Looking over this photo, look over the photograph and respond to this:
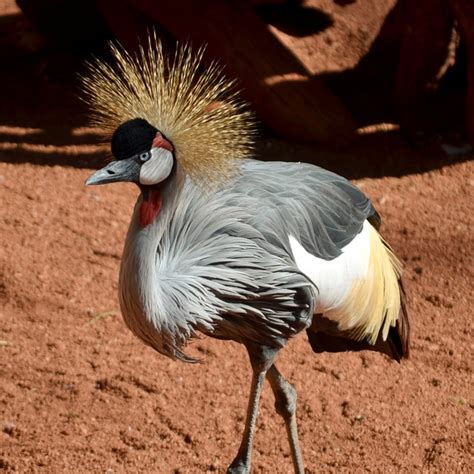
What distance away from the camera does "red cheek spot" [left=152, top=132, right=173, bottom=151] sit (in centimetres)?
185

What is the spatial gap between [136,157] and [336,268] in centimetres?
72

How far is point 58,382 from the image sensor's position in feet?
9.37

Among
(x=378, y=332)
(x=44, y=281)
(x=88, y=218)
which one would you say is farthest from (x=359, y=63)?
(x=378, y=332)

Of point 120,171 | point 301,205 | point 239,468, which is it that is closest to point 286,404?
point 239,468

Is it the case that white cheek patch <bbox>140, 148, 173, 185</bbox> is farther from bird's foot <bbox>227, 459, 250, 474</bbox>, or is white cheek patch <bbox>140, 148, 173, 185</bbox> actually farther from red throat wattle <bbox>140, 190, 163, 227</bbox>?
bird's foot <bbox>227, 459, 250, 474</bbox>

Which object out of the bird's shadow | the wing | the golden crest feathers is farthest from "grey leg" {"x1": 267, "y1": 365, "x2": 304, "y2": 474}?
the bird's shadow

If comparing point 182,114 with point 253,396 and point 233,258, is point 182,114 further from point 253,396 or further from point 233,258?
point 253,396

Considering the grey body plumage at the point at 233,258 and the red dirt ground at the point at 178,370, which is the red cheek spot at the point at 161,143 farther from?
the red dirt ground at the point at 178,370

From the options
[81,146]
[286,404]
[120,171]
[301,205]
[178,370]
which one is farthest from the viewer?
[81,146]

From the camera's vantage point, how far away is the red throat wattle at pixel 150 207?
6.13 ft

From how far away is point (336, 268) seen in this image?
91.1 inches

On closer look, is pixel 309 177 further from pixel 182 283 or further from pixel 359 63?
pixel 359 63

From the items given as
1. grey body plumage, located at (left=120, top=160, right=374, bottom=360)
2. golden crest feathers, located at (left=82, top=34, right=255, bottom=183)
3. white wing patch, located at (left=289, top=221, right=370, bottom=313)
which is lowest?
white wing patch, located at (left=289, top=221, right=370, bottom=313)

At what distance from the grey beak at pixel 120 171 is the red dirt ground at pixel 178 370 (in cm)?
106
